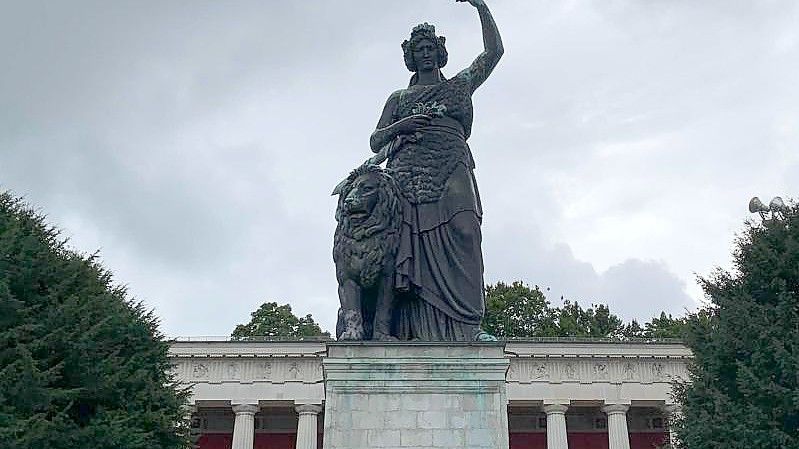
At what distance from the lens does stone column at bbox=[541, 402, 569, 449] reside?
180 ft

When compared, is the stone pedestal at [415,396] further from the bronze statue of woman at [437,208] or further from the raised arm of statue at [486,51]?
the raised arm of statue at [486,51]

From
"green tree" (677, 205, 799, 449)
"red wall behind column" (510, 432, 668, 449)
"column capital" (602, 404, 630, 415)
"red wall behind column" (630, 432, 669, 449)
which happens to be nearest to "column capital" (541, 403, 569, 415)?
"column capital" (602, 404, 630, 415)

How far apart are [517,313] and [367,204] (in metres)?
62.3

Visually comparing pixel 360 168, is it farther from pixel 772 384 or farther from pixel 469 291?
pixel 772 384

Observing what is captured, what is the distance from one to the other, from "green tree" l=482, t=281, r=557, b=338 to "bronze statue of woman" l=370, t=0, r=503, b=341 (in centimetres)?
5902

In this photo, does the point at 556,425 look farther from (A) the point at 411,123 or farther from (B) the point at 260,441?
(A) the point at 411,123

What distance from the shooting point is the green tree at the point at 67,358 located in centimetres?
2414

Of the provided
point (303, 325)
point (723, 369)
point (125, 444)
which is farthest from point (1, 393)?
point (303, 325)

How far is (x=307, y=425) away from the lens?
55469mm

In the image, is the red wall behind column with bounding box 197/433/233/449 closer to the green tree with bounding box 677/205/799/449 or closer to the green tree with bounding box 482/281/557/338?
the green tree with bounding box 482/281/557/338

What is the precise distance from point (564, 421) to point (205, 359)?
21045mm

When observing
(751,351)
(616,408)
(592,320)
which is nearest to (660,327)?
(592,320)

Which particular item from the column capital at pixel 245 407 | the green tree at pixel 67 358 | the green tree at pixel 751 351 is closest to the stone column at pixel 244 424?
the column capital at pixel 245 407

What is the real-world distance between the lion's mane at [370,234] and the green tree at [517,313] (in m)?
59.7
